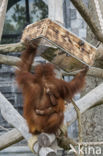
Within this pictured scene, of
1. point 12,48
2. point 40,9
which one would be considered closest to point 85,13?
point 12,48

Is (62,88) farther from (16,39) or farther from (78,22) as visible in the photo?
(16,39)

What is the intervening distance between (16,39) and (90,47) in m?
7.52

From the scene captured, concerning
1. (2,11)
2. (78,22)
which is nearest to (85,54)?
(2,11)

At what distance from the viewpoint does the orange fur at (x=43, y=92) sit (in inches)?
152

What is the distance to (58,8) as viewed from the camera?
4.25 m

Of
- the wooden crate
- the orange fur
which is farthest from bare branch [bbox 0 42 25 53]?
the wooden crate

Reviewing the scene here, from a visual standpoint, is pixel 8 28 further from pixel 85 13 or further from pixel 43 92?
pixel 43 92

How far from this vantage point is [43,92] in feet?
12.6

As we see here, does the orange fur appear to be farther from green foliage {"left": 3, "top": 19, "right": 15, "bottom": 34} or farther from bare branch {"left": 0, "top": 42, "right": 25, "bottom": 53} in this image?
green foliage {"left": 3, "top": 19, "right": 15, "bottom": 34}

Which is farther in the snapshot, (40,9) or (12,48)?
(40,9)

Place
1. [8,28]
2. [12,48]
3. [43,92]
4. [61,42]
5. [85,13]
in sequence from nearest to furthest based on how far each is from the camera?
[61,42] → [43,92] → [85,13] → [12,48] → [8,28]

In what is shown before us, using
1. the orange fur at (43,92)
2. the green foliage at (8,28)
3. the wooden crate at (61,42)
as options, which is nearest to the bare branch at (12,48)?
the orange fur at (43,92)

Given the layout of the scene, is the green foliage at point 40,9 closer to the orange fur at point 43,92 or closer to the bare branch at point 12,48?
the bare branch at point 12,48

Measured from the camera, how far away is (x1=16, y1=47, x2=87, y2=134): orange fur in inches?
152
